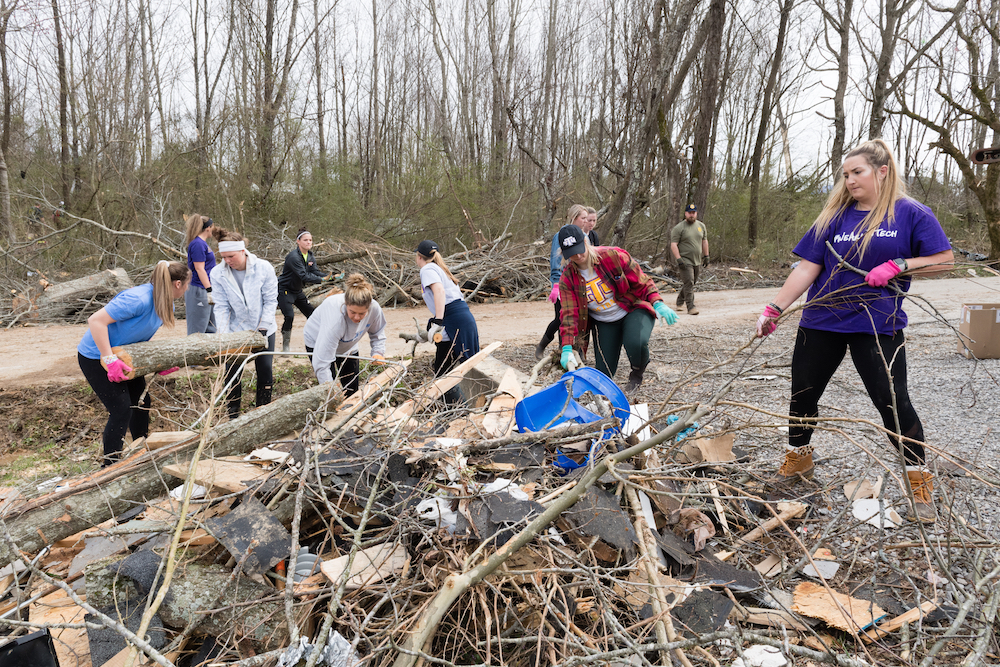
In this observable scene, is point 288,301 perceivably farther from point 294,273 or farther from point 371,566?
point 371,566

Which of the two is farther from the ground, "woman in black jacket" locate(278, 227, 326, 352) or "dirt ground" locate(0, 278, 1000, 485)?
"woman in black jacket" locate(278, 227, 326, 352)

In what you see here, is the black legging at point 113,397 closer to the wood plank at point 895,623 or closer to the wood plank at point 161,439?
the wood plank at point 161,439

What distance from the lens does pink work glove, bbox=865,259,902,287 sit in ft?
8.29

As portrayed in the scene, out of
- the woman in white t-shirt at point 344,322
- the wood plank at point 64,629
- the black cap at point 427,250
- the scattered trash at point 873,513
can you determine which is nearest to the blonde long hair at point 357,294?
the woman in white t-shirt at point 344,322

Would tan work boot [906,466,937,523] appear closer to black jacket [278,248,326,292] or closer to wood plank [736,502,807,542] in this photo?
wood plank [736,502,807,542]

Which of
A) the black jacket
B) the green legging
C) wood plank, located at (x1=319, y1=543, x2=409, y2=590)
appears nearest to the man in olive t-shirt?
the green legging

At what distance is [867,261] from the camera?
8.84 feet

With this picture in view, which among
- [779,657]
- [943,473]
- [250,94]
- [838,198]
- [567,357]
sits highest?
[250,94]

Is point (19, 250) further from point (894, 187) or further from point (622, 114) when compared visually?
point (622, 114)

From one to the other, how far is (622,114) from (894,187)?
14.9 m

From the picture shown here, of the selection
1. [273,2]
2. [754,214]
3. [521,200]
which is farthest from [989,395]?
[273,2]

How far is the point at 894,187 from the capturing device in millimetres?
2674

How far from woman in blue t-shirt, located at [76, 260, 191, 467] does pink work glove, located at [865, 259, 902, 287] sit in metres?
4.06

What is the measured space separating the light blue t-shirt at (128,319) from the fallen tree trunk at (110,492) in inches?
40.2
